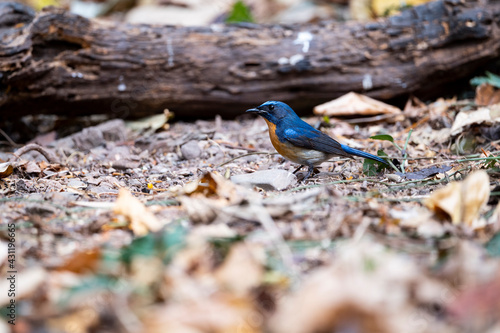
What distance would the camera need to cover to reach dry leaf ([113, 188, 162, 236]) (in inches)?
93.4

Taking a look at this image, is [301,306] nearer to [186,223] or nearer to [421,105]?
[186,223]

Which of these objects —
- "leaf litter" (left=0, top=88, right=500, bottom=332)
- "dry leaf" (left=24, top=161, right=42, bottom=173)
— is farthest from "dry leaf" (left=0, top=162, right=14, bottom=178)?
"dry leaf" (left=24, top=161, right=42, bottom=173)

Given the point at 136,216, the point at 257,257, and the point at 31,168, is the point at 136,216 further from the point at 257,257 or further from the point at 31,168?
the point at 31,168

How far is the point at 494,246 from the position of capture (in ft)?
6.75

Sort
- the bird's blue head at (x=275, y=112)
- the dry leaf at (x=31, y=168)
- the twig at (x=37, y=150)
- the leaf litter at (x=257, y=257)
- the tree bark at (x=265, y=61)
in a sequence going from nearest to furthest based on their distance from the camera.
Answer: the leaf litter at (x=257, y=257), the dry leaf at (x=31, y=168), the twig at (x=37, y=150), the bird's blue head at (x=275, y=112), the tree bark at (x=265, y=61)

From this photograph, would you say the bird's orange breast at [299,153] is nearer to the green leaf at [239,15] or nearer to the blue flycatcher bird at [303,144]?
the blue flycatcher bird at [303,144]

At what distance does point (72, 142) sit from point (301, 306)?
4.69 m

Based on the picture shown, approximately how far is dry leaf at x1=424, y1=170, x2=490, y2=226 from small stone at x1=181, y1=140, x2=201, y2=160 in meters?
3.01

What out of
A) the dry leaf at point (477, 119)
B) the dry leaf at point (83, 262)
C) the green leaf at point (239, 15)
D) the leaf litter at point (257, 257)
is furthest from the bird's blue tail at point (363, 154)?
the green leaf at point (239, 15)

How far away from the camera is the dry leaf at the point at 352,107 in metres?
5.97

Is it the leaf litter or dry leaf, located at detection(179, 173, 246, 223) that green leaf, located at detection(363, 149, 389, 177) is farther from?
dry leaf, located at detection(179, 173, 246, 223)

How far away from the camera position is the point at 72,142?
5.66 meters

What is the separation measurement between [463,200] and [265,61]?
396 cm

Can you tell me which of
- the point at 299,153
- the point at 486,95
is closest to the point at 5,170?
the point at 299,153
